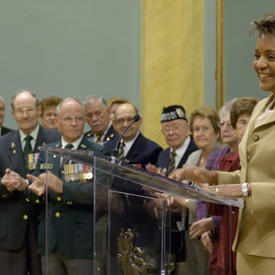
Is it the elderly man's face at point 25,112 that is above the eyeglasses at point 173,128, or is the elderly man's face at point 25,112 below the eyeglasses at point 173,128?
above

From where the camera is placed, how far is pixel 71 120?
12.7 ft

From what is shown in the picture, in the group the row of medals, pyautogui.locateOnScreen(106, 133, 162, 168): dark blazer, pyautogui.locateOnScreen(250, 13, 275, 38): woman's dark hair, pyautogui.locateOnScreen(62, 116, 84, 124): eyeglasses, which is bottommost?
the row of medals

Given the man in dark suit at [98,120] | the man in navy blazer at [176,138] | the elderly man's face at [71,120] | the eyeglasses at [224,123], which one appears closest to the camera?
the eyeglasses at [224,123]

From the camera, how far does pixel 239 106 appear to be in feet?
9.41

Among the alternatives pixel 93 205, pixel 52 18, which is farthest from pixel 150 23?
pixel 93 205

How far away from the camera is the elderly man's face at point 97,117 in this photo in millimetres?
5090

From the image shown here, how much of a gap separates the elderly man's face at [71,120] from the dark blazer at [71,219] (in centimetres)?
145

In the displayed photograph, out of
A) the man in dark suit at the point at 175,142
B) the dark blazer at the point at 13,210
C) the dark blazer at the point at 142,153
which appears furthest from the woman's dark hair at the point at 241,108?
the dark blazer at the point at 13,210

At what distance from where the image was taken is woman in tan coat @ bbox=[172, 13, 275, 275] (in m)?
1.90

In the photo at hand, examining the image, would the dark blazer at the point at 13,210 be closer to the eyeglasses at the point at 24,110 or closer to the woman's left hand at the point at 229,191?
the eyeglasses at the point at 24,110

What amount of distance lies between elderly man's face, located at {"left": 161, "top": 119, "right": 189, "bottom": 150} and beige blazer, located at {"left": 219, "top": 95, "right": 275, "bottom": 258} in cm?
219

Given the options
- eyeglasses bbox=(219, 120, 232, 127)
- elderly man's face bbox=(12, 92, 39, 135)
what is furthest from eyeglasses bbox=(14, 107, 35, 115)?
eyeglasses bbox=(219, 120, 232, 127)

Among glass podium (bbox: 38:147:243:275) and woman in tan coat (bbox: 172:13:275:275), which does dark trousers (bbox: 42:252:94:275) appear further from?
woman in tan coat (bbox: 172:13:275:275)

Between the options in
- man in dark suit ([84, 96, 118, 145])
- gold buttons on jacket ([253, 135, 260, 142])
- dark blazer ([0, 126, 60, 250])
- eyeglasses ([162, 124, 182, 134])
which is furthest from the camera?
man in dark suit ([84, 96, 118, 145])
